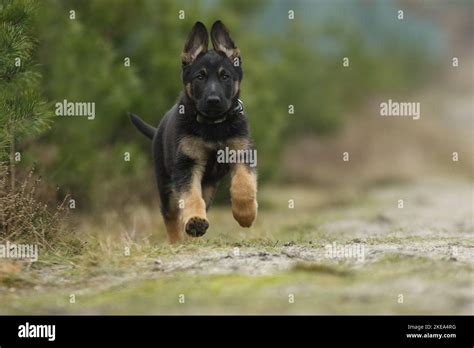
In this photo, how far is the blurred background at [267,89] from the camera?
15336mm

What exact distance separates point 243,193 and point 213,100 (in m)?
0.85

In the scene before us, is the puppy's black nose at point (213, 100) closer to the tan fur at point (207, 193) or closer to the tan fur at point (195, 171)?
the tan fur at point (195, 171)

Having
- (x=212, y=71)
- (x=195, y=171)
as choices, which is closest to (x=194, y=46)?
(x=212, y=71)

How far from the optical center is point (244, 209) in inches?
351

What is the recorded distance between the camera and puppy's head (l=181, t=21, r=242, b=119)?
897 cm

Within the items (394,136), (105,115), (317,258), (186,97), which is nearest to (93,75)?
(105,115)

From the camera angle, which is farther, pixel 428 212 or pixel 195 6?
pixel 195 6

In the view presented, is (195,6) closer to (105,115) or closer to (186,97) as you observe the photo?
(105,115)

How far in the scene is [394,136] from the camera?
3200cm

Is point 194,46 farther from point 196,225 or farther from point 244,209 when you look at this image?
point 196,225

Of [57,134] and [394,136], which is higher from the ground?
[394,136]

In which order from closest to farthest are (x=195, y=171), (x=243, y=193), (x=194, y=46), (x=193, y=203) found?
(x=193, y=203) < (x=243, y=193) < (x=195, y=171) < (x=194, y=46)

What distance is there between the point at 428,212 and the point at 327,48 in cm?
2031

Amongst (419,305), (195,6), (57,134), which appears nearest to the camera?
(419,305)
